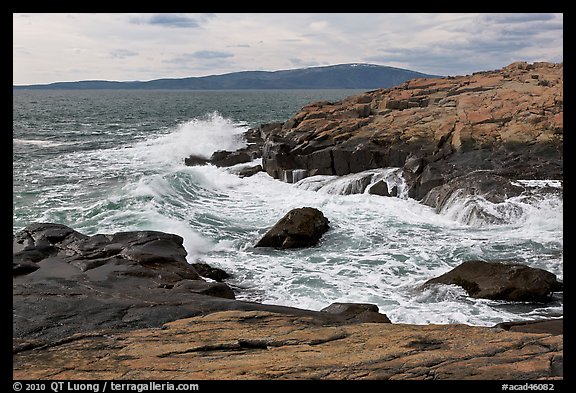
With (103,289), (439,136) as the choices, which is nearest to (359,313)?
(103,289)

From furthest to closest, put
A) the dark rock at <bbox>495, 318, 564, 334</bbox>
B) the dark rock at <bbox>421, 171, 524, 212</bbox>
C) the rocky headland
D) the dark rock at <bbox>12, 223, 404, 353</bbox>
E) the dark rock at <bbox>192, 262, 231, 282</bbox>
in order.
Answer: the dark rock at <bbox>421, 171, 524, 212</bbox>
the dark rock at <bbox>192, 262, 231, 282</bbox>
the dark rock at <bbox>495, 318, 564, 334</bbox>
the dark rock at <bbox>12, 223, 404, 353</bbox>
the rocky headland

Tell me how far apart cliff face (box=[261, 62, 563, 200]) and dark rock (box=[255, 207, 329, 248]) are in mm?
7022

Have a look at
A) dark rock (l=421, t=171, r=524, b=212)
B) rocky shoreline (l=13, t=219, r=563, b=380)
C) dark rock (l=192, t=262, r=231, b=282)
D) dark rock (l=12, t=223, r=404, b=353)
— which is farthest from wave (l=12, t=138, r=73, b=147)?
rocky shoreline (l=13, t=219, r=563, b=380)

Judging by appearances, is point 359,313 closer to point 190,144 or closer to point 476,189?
point 476,189

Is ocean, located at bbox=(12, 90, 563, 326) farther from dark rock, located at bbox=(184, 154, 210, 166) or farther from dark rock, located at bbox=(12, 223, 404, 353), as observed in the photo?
dark rock, located at bbox=(12, 223, 404, 353)

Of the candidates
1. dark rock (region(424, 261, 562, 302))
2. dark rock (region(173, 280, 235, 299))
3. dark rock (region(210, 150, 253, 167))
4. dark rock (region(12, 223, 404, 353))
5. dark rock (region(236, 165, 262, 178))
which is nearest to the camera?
dark rock (region(12, 223, 404, 353))

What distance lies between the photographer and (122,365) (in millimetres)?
4988

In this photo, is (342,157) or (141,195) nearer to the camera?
(141,195)

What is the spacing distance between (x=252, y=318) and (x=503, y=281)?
7.28m

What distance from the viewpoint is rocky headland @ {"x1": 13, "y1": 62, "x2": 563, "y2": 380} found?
4.69m

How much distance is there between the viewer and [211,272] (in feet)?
42.4
